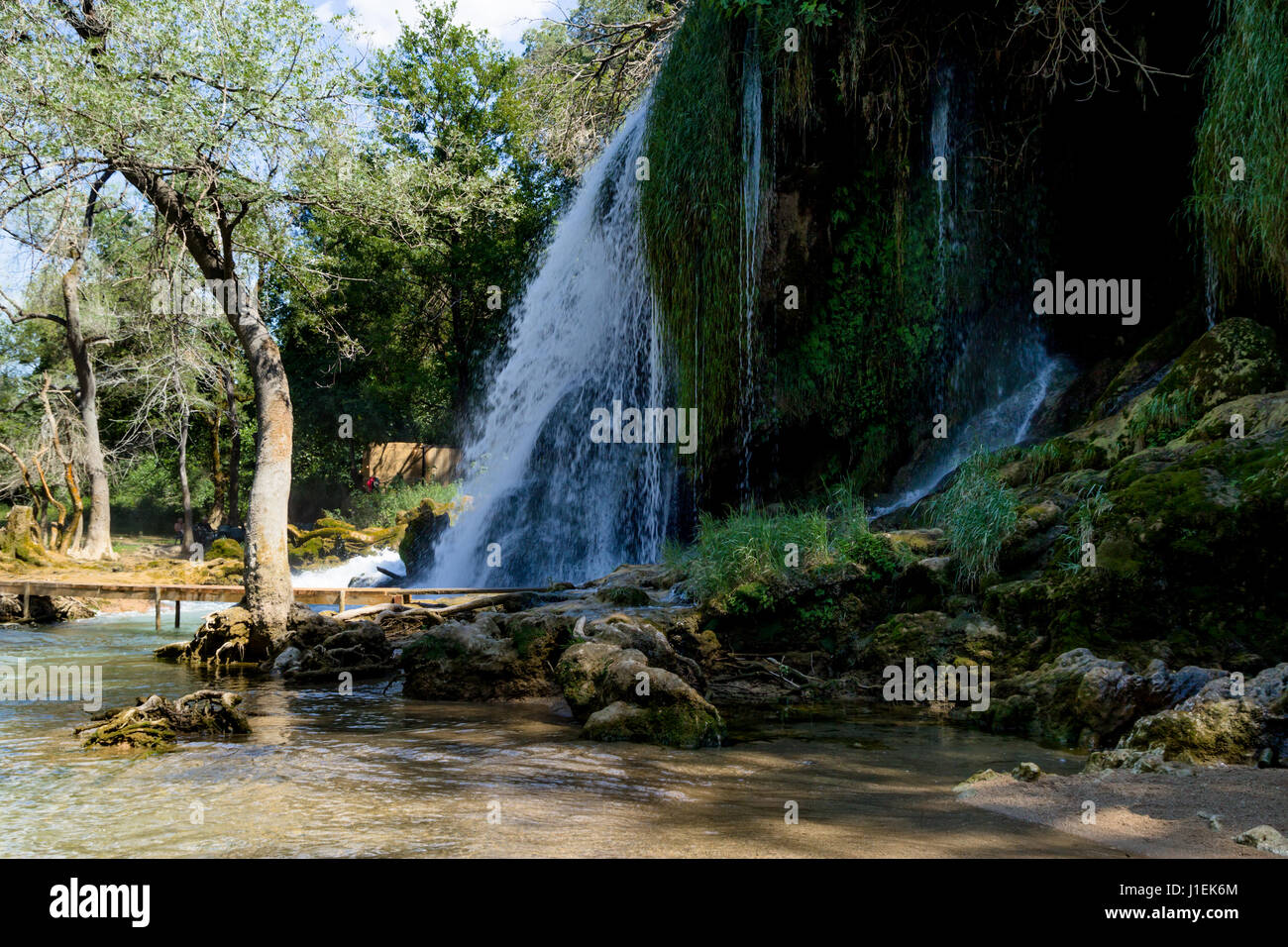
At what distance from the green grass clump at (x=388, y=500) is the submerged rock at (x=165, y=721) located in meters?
19.8

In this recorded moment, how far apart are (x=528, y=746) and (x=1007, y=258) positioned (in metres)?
11.1

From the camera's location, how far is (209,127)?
978 cm

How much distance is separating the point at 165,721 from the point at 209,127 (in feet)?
20.7

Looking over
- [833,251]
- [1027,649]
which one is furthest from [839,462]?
[1027,649]

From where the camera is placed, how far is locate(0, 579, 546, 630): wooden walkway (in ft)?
45.1

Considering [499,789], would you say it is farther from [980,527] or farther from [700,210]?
[700,210]

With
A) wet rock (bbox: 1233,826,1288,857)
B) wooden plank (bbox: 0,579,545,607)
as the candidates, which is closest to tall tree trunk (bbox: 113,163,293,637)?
wooden plank (bbox: 0,579,545,607)

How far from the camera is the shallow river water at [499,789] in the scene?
14.2 feet

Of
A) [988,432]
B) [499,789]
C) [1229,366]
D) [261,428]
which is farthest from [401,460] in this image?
[499,789]

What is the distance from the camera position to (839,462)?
14.6 metres

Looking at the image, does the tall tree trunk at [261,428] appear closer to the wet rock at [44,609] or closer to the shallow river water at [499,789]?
the shallow river water at [499,789]

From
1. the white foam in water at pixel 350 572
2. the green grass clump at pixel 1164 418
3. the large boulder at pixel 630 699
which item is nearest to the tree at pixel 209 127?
the large boulder at pixel 630 699

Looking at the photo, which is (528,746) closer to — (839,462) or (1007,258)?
(839,462)

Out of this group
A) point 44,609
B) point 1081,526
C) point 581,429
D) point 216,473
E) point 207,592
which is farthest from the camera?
point 216,473
